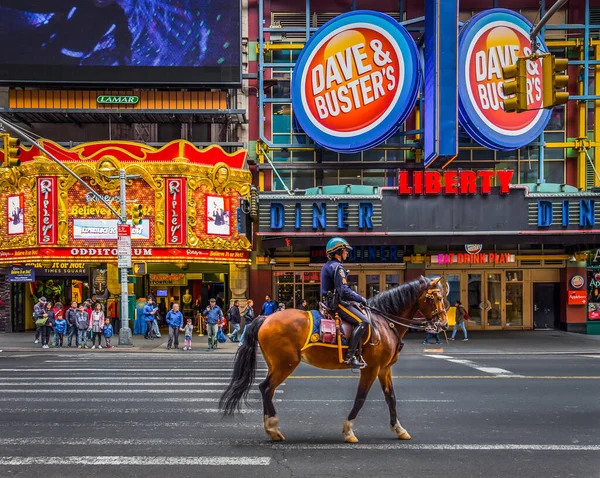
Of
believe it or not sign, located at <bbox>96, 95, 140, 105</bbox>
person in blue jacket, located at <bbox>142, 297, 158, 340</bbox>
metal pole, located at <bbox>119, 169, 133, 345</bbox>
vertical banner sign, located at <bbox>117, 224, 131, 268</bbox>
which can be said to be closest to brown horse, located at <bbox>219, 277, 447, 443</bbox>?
metal pole, located at <bbox>119, 169, 133, 345</bbox>

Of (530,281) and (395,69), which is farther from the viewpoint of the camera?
(530,281)

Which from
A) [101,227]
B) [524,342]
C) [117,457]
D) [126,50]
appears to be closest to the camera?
[117,457]

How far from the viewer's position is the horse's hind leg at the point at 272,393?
8445 mm

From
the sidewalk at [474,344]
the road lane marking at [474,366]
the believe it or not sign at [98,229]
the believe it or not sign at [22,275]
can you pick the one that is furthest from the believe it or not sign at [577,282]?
the believe it or not sign at [22,275]

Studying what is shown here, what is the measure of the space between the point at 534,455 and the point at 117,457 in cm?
537

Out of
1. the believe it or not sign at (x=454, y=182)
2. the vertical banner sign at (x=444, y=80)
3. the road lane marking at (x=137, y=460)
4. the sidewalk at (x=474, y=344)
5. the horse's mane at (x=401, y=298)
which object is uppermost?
the vertical banner sign at (x=444, y=80)

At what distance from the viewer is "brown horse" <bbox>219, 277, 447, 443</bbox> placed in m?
8.53

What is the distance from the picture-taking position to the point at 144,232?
27766 millimetres

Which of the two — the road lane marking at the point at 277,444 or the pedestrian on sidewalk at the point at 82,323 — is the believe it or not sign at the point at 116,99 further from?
the road lane marking at the point at 277,444

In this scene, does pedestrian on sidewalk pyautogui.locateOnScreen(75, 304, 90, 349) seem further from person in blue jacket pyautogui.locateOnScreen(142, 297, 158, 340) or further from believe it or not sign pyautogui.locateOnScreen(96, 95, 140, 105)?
believe it or not sign pyautogui.locateOnScreen(96, 95, 140, 105)

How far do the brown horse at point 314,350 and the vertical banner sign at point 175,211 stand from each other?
1935 cm

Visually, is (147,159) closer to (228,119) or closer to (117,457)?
(228,119)

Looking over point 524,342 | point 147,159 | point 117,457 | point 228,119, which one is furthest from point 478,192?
point 117,457

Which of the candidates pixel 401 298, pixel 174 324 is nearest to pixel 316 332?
pixel 401 298
